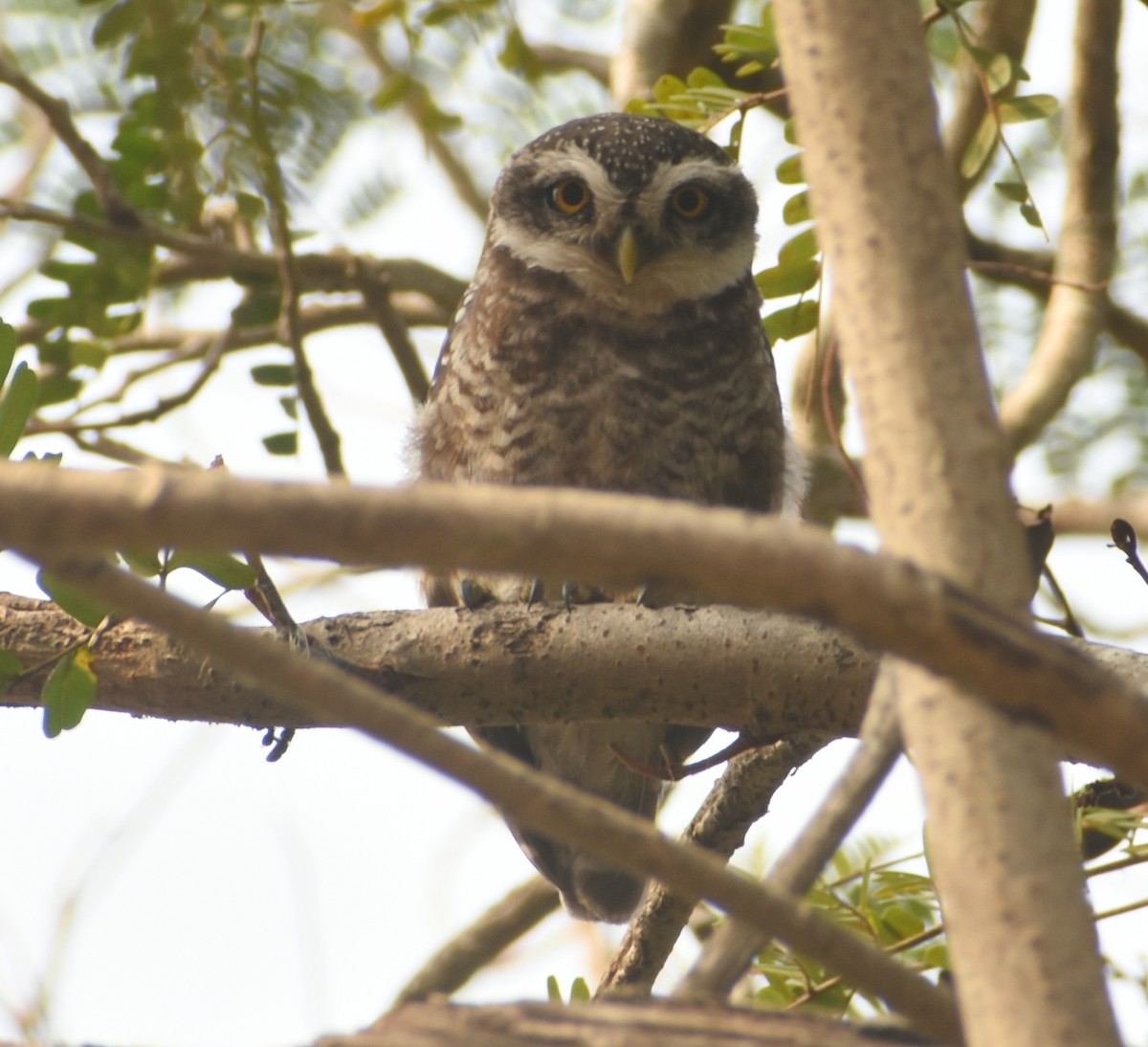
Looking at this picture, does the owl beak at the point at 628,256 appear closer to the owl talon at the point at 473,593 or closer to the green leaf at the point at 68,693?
the owl talon at the point at 473,593

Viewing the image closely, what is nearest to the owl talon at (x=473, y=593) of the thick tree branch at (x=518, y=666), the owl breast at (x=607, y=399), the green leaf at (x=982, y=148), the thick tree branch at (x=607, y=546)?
the owl breast at (x=607, y=399)

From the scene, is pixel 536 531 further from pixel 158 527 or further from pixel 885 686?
pixel 885 686

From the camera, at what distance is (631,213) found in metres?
3.32

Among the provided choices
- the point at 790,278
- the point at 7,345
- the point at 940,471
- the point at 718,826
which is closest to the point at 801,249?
the point at 790,278

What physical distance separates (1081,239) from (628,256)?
130cm

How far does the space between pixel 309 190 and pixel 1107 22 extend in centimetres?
192

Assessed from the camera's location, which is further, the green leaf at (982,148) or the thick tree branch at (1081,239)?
the thick tree branch at (1081,239)

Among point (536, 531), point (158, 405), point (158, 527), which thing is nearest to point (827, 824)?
point (536, 531)

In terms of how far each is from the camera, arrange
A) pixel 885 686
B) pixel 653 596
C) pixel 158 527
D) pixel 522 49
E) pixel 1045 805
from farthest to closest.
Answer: pixel 522 49 < pixel 653 596 < pixel 885 686 < pixel 1045 805 < pixel 158 527

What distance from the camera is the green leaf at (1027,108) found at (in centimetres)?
245

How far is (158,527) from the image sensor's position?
78 cm

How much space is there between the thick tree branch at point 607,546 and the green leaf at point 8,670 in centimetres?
138

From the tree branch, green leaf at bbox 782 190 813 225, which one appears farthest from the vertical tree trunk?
the tree branch

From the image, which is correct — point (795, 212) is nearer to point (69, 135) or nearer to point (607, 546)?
point (69, 135)
